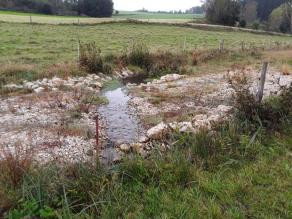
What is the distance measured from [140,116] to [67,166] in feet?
18.5

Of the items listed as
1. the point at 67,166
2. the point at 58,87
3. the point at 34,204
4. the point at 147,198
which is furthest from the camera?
the point at 58,87

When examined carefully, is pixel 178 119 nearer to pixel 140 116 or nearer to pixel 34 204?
pixel 140 116

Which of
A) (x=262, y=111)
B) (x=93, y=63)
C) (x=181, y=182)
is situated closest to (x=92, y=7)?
(x=93, y=63)

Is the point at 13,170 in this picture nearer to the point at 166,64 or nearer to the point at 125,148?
the point at 125,148

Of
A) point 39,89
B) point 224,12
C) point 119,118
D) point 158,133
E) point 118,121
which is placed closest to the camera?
point 158,133

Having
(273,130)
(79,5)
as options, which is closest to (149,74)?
(273,130)

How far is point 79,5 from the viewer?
75.2 meters

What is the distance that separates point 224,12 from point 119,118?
6334 cm

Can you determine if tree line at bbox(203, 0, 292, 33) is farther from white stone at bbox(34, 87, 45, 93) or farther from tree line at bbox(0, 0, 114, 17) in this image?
white stone at bbox(34, 87, 45, 93)

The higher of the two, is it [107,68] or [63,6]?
[63,6]

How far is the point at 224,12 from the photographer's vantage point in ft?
228

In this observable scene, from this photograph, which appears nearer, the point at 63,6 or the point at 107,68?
the point at 107,68

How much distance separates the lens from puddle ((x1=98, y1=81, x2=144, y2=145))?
30.9ft

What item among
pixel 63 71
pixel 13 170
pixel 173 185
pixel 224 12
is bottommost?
pixel 63 71
